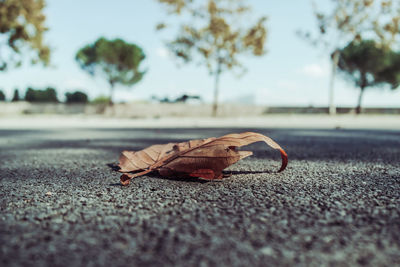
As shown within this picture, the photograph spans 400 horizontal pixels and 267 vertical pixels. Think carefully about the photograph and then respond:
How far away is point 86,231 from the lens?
35.4 inches

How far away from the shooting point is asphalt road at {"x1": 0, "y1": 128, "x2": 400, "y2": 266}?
747mm

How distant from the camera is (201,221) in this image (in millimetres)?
974

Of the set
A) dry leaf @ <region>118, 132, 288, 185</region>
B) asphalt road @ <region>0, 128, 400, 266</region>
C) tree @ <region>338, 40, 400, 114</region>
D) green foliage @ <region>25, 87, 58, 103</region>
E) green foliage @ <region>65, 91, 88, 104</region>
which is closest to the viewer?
asphalt road @ <region>0, 128, 400, 266</region>

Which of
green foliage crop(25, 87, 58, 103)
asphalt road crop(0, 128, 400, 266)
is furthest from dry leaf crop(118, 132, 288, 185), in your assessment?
green foliage crop(25, 87, 58, 103)

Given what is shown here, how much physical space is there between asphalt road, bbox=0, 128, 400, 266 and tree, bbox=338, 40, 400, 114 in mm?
36006

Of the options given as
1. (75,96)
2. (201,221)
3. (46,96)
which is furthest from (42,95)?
(201,221)

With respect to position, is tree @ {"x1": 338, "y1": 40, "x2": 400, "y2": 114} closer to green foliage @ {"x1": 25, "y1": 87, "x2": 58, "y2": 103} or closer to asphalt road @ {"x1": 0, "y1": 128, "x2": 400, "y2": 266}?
green foliage @ {"x1": 25, "y1": 87, "x2": 58, "y2": 103}

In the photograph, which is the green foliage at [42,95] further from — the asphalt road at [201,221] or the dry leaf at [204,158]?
the asphalt road at [201,221]

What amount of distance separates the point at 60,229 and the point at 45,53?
1960cm

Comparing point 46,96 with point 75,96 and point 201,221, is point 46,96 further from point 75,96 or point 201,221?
point 201,221

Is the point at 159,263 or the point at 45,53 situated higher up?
the point at 45,53

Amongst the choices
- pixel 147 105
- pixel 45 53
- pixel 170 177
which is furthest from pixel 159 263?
pixel 147 105

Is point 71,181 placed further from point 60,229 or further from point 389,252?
point 389,252

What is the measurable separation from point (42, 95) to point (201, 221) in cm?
3312
